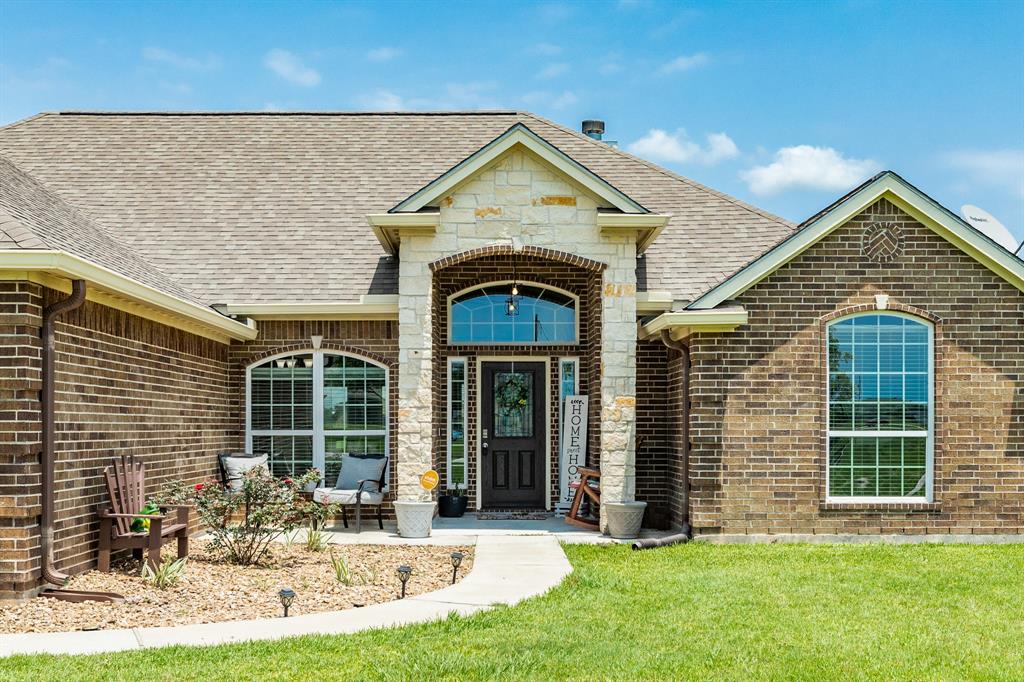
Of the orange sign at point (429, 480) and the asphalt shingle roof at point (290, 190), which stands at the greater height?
the asphalt shingle roof at point (290, 190)

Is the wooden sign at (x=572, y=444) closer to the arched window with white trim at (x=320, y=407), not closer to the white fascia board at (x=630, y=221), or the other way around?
the arched window with white trim at (x=320, y=407)

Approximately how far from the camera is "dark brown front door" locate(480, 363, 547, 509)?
1570 centimetres

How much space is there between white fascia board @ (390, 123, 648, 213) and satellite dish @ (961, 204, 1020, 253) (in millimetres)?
4434

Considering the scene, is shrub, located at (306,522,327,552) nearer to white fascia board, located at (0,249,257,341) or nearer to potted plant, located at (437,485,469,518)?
white fascia board, located at (0,249,257,341)

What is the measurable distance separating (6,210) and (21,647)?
425cm

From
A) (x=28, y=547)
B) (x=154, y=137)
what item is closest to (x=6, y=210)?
(x=28, y=547)

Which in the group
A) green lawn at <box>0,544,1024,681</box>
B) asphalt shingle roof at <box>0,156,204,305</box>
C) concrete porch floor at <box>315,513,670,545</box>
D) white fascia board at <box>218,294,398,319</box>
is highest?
asphalt shingle roof at <box>0,156,204,305</box>

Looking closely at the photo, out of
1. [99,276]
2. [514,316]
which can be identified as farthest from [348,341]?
[99,276]

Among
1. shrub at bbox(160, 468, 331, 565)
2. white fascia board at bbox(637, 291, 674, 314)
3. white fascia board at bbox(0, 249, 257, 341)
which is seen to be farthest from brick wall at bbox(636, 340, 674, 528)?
white fascia board at bbox(0, 249, 257, 341)

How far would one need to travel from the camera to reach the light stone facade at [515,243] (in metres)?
13.2

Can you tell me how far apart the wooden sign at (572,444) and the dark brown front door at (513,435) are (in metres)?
0.38

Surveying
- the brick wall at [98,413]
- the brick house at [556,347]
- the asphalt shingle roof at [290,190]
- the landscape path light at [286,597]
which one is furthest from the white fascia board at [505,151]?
the landscape path light at [286,597]

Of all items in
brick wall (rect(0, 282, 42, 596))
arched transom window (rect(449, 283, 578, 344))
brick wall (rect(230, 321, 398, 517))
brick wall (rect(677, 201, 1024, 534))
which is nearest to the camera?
brick wall (rect(0, 282, 42, 596))

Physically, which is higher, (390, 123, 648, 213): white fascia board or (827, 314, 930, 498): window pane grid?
(390, 123, 648, 213): white fascia board
